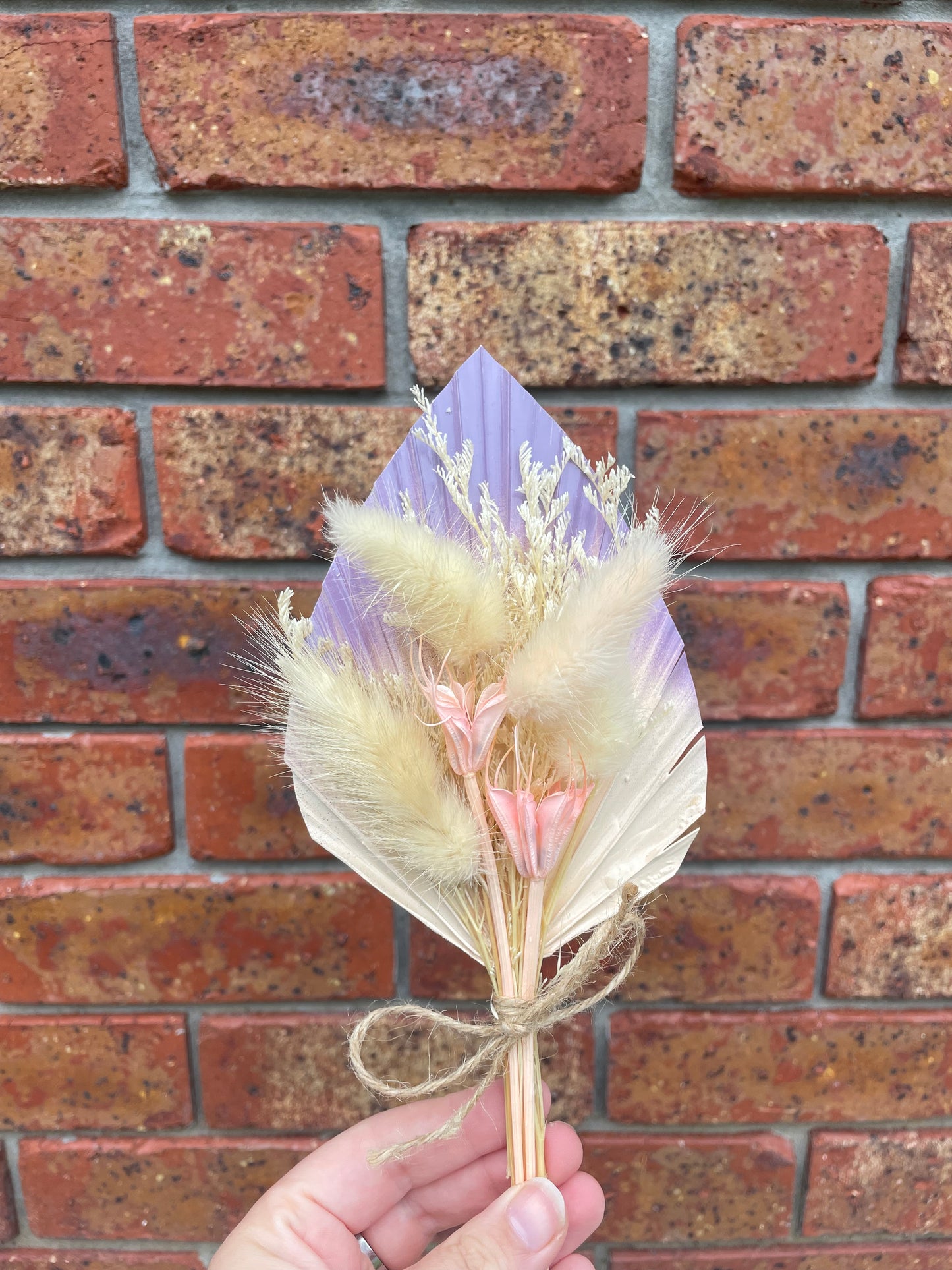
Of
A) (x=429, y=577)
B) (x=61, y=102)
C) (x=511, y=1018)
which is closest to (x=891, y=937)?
(x=511, y=1018)

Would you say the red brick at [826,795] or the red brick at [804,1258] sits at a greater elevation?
the red brick at [826,795]

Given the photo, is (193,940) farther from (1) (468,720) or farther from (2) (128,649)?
(1) (468,720)

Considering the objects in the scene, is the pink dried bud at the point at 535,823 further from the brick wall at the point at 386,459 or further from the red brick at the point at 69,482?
the red brick at the point at 69,482

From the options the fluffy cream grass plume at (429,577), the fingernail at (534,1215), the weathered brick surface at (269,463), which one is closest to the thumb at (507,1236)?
the fingernail at (534,1215)

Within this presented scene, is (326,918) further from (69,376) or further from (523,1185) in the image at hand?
(69,376)

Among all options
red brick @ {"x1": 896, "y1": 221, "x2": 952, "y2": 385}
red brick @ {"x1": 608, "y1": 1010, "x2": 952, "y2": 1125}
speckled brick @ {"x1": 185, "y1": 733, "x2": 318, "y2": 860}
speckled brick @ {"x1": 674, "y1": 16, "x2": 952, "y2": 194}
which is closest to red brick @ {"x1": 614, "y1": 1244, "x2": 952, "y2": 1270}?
red brick @ {"x1": 608, "y1": 1010, "x2": 952, "y2": 1125}

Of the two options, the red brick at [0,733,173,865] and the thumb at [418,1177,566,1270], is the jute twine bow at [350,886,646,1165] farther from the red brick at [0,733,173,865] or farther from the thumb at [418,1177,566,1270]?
the red brick at [0,733,173,865]
